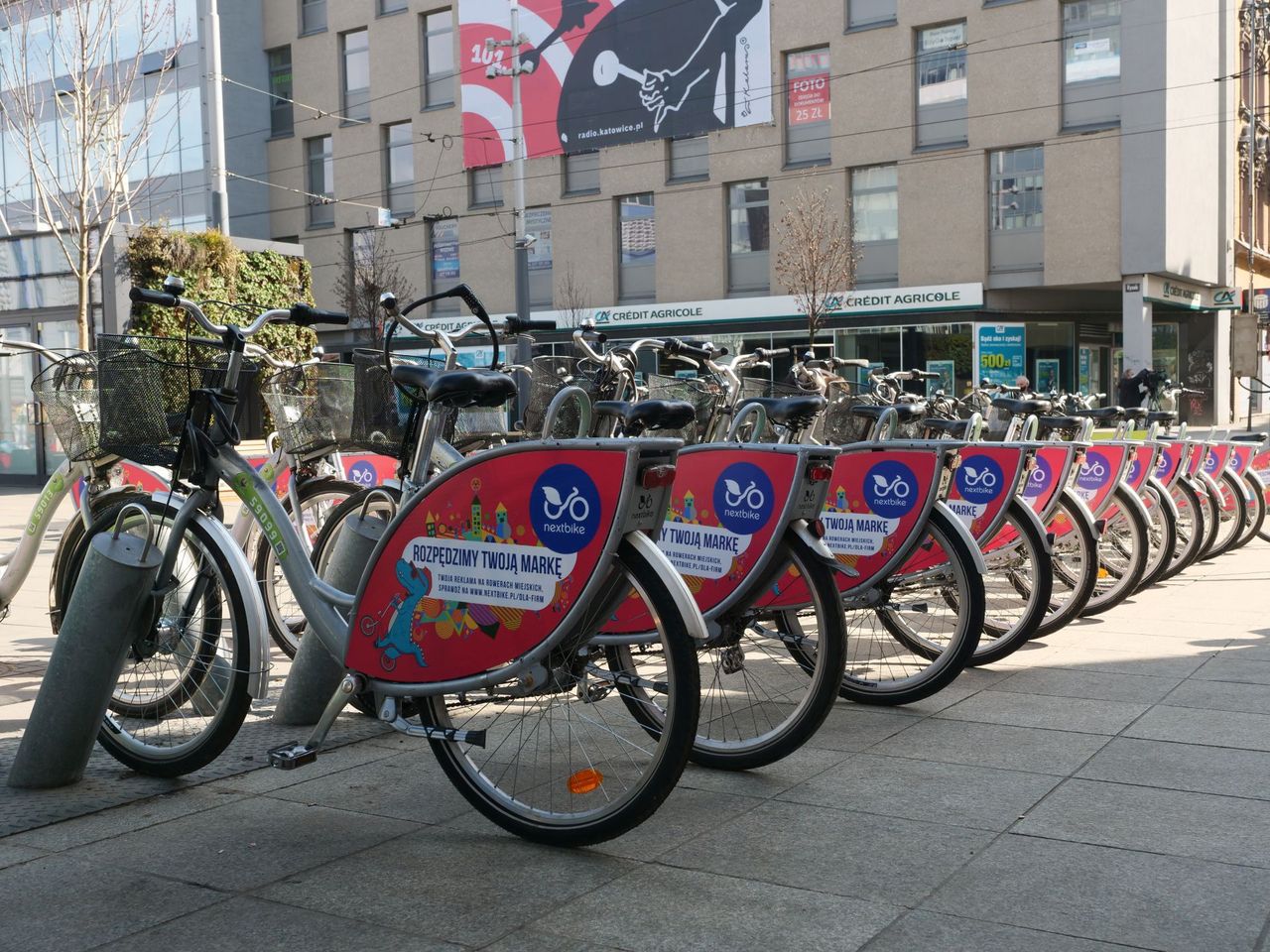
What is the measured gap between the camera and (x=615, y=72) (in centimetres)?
3512

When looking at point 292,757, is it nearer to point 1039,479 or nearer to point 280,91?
point 1039,479

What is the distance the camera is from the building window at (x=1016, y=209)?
3020 cm

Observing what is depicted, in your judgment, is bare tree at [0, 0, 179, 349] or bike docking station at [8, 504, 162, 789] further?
bare tree at [0, 0, 179, 349]

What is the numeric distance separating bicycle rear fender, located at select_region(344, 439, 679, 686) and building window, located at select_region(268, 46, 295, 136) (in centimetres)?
4072

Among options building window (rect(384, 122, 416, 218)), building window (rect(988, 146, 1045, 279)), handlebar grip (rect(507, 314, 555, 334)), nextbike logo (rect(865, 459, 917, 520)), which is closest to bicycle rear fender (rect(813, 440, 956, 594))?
nextbike logo (rect(865, 459, 917, 520))

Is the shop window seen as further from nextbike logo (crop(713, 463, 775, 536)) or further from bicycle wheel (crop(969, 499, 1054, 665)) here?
nextbike logo (crop(713, 463, 775, 536))

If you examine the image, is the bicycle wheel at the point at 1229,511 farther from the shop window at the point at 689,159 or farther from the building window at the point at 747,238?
the shop window at the point at 689,159

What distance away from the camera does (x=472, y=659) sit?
11.1ft

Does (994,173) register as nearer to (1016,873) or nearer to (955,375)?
(955,375)

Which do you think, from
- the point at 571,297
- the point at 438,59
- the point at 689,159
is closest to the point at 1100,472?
the point at 689,159

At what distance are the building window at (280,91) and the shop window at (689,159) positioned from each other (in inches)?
528

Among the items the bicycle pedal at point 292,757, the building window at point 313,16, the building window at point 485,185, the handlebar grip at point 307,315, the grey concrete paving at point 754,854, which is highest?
the building window at point 313,16

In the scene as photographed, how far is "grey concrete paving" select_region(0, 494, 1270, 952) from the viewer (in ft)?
9.24

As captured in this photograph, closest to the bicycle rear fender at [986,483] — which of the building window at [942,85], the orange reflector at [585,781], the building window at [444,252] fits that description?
Answer: the orange reflector at [585,781]
